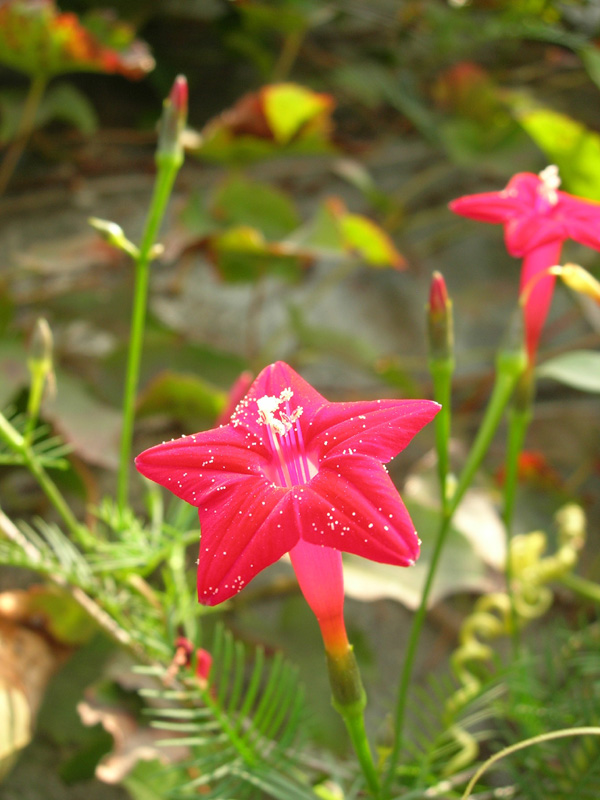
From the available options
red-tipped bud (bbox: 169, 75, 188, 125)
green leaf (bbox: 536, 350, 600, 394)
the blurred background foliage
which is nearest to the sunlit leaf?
the blurred background foliage

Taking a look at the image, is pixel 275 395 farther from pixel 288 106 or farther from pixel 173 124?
pixel 288 106

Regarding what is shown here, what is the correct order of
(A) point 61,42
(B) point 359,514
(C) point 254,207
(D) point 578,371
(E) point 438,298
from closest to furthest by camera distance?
(B) point 359,514 < (E) point 438,298 < (D) point 578,371 < (A) point 61,42 < (C) point 254,207

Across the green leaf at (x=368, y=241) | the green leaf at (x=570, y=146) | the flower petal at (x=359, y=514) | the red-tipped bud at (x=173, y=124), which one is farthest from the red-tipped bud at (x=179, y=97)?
the green leaf at (x=570, y=146)

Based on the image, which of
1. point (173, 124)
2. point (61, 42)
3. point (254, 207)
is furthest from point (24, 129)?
point (173, 124)

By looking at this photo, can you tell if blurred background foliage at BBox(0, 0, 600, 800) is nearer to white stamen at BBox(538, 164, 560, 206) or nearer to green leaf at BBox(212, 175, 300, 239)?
green leaf at BBox(212, 175, 300, 239)

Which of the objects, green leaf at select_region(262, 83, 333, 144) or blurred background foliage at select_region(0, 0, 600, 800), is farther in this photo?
green leaf at select_region(262, 83, 333, 144)

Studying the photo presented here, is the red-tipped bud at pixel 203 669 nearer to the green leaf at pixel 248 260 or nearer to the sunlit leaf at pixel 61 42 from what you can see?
the green leaf at pixel 248 260
